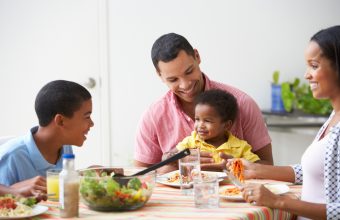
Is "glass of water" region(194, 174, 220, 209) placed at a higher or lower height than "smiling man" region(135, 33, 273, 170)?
lower

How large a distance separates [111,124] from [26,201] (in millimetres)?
3147

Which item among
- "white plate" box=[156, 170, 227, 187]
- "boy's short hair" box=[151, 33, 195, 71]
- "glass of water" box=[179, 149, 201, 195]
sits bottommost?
"white plate" box=[156, 170, 227, 187]

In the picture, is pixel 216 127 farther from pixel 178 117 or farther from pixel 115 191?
pixel 115 191

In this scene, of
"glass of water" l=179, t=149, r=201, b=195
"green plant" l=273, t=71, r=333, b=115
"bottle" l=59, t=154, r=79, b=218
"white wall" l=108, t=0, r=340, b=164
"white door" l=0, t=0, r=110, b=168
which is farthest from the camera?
"white door" l=0, t=0, r=110, b=168

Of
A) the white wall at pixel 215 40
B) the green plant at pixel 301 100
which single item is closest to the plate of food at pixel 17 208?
the green plant at pixel 301 100

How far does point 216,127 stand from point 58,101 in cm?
84

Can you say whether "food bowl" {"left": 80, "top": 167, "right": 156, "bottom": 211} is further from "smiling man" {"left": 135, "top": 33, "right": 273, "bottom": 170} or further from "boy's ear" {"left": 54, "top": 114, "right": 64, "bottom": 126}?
"smiling man" {"left": 135, "top": 33, "right": 273, "bottom": 170}

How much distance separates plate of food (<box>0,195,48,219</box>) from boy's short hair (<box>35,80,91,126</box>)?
0.61 metres

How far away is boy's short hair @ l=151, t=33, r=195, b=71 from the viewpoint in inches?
115

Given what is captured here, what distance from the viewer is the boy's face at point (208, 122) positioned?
2.95 meters

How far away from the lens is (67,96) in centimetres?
254

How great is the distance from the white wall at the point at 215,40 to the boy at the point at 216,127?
1.79 metres

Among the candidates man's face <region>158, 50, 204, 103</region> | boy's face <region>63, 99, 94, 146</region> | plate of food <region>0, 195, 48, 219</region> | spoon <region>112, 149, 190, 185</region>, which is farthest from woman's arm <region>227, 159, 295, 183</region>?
plate of food <region>0, 195, 48, 219</region>

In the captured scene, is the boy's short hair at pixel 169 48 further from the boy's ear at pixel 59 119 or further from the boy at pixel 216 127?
the boy's ear at pixel 59 119
